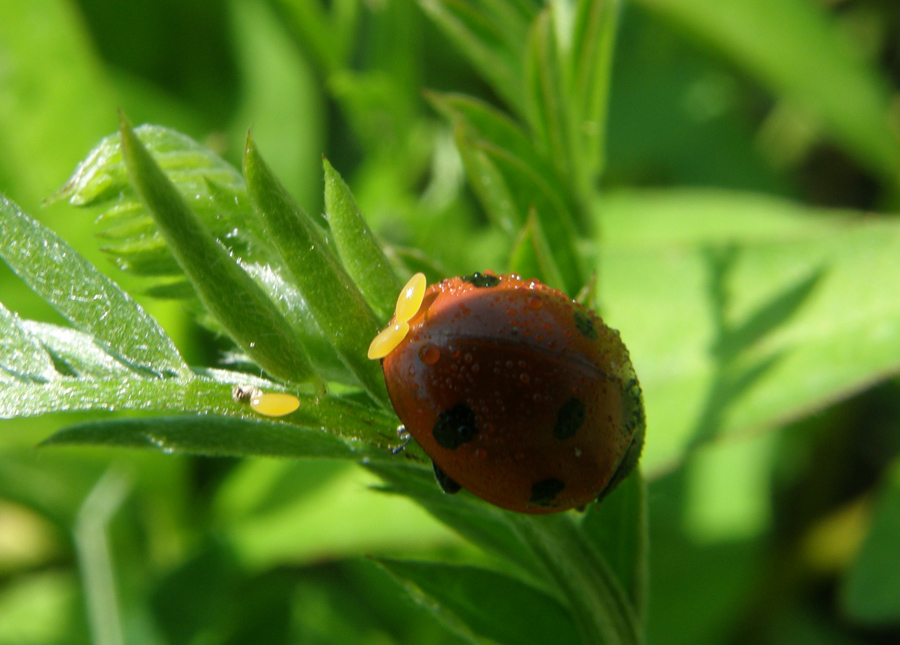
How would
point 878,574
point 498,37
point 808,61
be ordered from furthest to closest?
point 808,61 → point 878,574 → point 498,37

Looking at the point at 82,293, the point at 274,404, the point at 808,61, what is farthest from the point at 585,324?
the point at 808,61

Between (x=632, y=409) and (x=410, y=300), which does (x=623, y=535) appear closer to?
Answer: (x=632, y=409)

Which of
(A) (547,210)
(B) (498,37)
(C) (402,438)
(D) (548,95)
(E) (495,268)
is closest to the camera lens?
(C) (402,438)

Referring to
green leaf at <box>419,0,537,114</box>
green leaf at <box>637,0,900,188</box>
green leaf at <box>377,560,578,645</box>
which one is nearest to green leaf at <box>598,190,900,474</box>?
green leaf at <box>419,0,537,114</box>

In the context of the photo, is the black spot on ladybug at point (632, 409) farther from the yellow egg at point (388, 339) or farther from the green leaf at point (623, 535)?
the yellow egg at point (388, 339)

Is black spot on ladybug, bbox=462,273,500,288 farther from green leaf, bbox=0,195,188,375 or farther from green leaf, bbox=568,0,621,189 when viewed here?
green leaf, bbox=568,0,621,189

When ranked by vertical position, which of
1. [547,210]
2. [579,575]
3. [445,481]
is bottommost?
[579,575]

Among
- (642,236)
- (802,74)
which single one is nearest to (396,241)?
(642,236)
